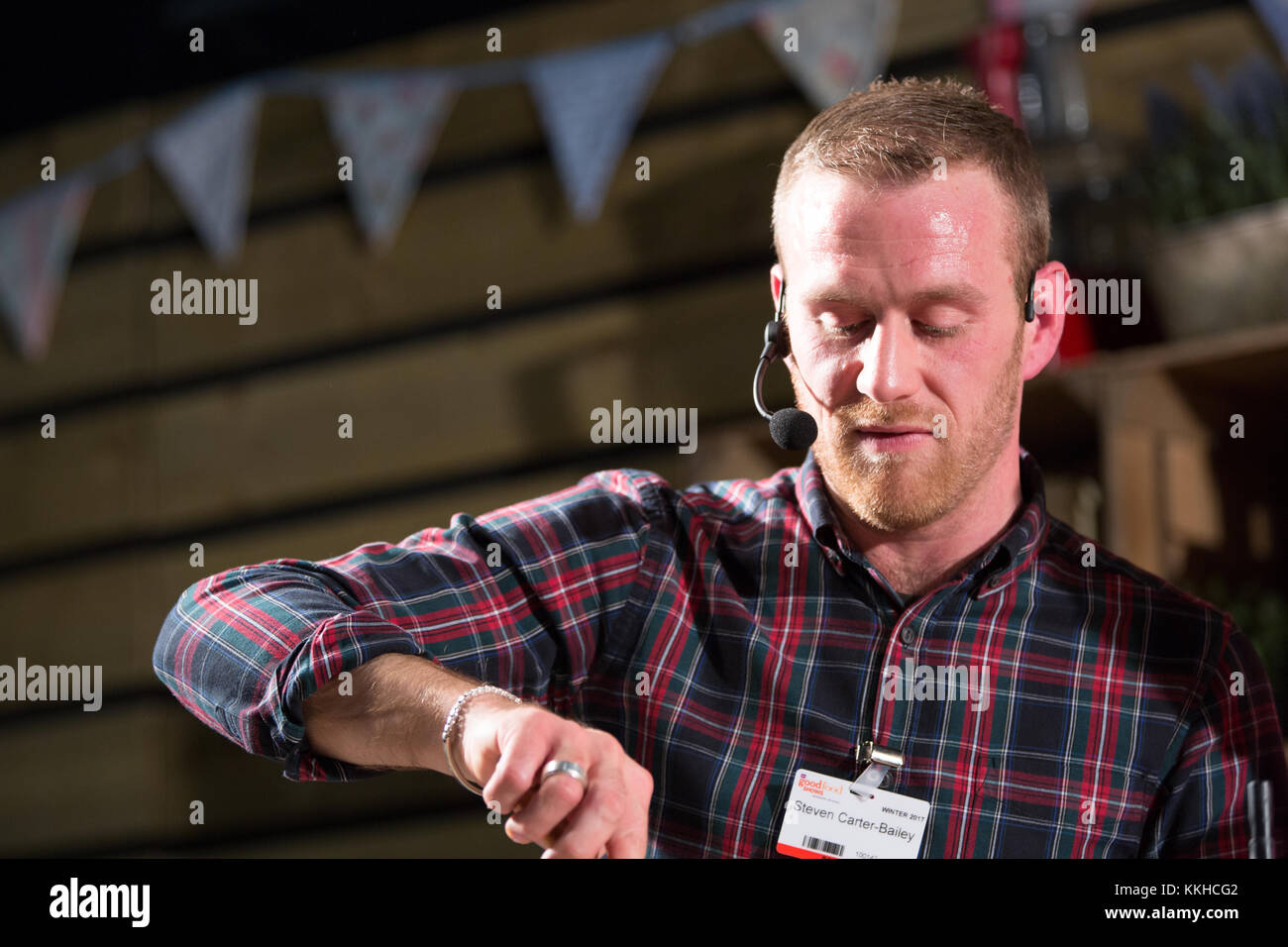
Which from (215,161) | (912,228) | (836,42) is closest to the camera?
(912,228)

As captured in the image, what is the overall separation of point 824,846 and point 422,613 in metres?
0.34

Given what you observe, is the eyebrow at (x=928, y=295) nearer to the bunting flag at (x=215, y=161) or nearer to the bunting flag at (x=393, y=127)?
the bunting flag at (x=393, y=127)

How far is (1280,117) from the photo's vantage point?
4.58 feet

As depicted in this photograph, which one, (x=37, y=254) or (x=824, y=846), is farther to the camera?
(x=37, y=254)

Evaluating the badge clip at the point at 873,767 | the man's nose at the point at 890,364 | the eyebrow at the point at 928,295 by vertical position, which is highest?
the eyebrow at the point at 928,295

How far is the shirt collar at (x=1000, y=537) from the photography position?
96cm

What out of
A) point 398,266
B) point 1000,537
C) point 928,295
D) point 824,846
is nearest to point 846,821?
point 824,846

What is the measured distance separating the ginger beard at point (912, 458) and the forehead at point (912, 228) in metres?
0.08

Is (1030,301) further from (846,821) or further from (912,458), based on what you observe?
(846,821)

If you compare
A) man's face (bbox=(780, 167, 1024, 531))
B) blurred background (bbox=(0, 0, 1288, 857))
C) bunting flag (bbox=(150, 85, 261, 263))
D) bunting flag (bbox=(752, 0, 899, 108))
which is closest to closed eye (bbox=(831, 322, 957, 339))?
man's face (bbox=(780, 167, 1024, 531))

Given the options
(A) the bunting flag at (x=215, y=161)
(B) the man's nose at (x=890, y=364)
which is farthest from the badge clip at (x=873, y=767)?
(A) the bunting flag at (x=215, y=161)

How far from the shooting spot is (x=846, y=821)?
2.88 ft

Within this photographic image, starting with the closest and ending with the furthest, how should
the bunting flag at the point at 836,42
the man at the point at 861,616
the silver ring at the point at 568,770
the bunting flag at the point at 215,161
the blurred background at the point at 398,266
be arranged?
the silver ring at the point at 568,770 → the man at the point at 861,616 → the blurred background at the point at 398,266 → the bunting flag at the point at 836,42 → the bunting flag at the point at 215,161

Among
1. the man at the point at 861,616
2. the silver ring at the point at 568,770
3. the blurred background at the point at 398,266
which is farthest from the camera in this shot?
the blurred background at the point at 398,266
